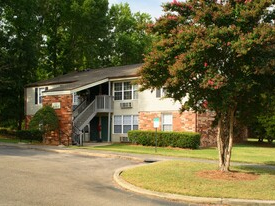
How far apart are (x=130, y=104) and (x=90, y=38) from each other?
70.6 ft

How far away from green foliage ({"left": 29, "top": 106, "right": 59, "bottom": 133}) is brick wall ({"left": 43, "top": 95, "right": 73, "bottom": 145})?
1.38 feet

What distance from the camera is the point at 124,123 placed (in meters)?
30.4

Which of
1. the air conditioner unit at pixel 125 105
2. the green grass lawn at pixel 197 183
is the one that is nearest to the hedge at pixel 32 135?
the air conditioner unit at pixel 125 105

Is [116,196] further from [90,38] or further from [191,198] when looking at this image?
[90,38]

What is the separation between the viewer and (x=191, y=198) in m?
9.11

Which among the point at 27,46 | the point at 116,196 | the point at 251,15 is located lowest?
the point at 116,196

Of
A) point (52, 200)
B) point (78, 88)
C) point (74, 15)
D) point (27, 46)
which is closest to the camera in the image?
point (52, 200)

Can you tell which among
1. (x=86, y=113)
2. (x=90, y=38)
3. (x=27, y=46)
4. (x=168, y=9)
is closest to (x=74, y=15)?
(x=90, y=38)

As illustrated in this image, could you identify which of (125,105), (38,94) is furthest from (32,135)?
(38,94)

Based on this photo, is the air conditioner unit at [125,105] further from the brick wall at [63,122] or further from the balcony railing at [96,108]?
the brick wall at [63,122]

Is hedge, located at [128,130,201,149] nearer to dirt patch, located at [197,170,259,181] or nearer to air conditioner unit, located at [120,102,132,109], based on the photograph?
air conditioner unit, located at [120,102,132,109]

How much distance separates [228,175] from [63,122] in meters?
16.2

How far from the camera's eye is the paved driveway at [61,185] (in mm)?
8766

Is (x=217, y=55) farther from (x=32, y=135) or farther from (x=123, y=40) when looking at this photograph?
(x=123, y=40)
